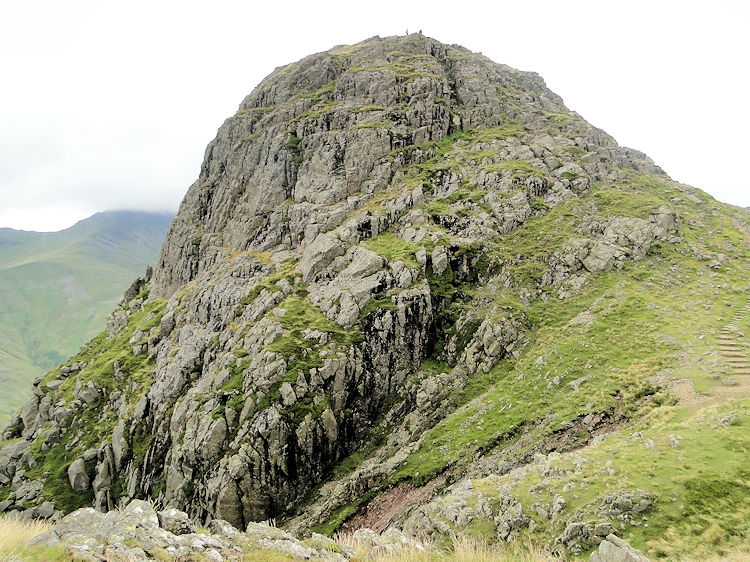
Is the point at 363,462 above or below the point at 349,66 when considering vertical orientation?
below

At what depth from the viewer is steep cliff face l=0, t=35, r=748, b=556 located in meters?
35.0

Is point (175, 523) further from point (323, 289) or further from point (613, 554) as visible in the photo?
point (323, 289)

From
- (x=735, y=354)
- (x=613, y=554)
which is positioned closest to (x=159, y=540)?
(x=613, y=554)

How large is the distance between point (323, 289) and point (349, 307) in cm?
651

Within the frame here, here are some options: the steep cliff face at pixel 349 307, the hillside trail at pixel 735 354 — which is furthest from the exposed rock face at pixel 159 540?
the hillside trail at pixel 735 354

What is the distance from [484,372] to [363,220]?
29.8m

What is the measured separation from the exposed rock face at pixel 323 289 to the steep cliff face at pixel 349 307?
268mm

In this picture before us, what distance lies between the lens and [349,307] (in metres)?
44.8

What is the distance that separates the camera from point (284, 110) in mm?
84188

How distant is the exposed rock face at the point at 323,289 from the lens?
3725 centimetres

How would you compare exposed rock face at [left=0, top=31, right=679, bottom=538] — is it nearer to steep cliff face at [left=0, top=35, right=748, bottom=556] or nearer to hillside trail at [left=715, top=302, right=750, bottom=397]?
steep cliff face at [left=0, top=35, right=748, bottom=556]

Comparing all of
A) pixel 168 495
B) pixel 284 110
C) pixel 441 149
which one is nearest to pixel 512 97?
pixel 441 149

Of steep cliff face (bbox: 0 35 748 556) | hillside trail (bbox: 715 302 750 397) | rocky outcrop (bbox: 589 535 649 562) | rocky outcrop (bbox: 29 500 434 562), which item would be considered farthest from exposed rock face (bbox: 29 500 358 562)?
hillside trail (bbox: 715 302 750 397)

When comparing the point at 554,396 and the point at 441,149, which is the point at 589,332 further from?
the point at 441,149
